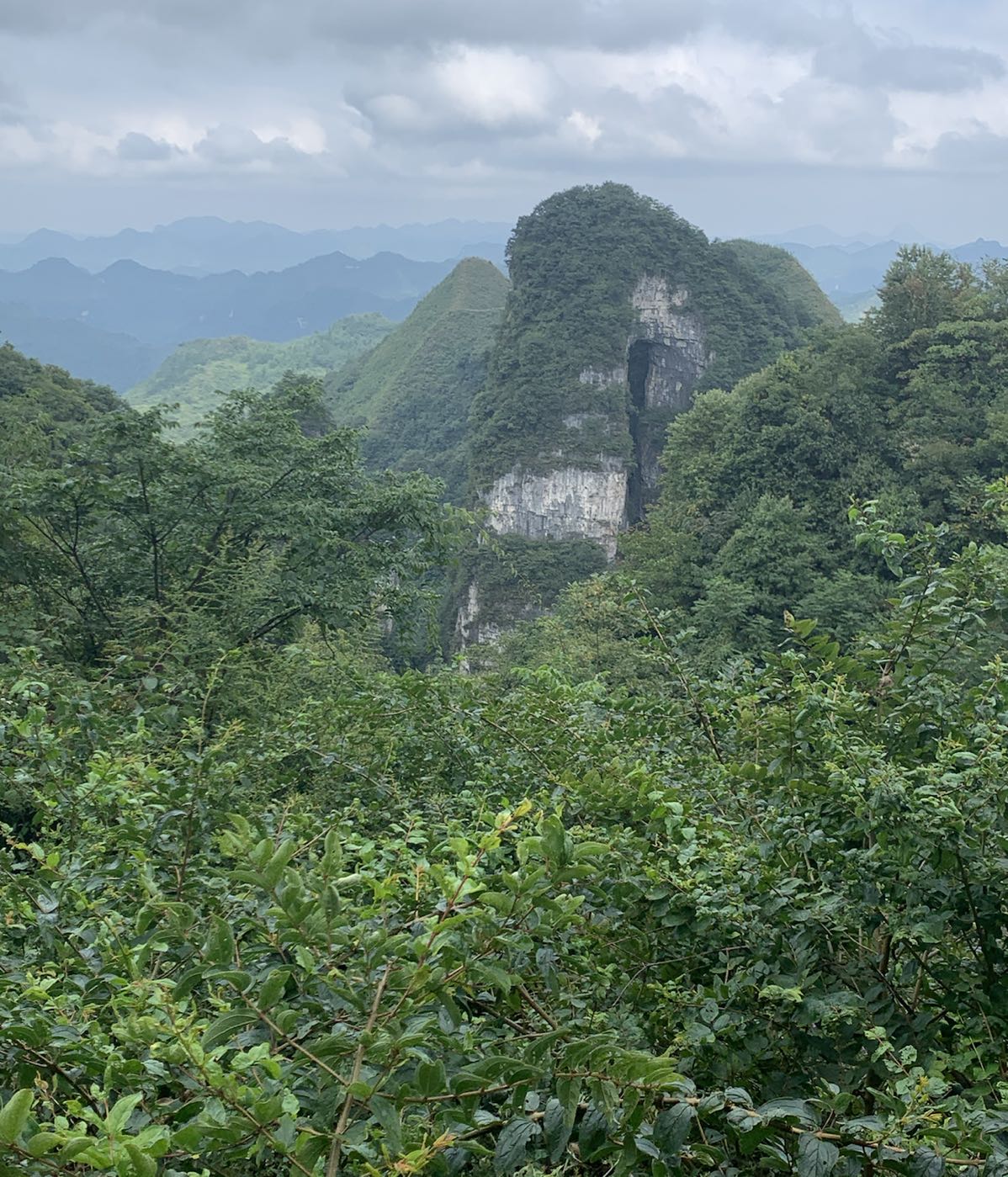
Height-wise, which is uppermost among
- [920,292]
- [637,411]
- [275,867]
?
[920,292]

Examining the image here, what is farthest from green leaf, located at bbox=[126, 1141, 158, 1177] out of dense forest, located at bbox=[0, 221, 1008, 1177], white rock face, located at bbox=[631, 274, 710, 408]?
white rock face, located at bbox=[631, 274, 710, 408]

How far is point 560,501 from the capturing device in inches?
2018

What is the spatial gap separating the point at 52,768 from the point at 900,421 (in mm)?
25805

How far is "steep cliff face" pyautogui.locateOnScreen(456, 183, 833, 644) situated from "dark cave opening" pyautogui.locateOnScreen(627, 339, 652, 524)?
88 mm

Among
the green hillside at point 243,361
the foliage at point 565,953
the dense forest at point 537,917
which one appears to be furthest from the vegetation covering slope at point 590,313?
the green hillside at point 243,361

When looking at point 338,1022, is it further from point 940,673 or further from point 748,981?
point 940,673

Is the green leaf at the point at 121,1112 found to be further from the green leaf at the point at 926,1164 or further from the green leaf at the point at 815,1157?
the green leaf at the point at 926,1164

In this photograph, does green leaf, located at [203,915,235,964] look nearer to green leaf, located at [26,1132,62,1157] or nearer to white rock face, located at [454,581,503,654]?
green leaf, located at [26,1132,62,1157]

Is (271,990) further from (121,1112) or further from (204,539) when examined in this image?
(204,539)

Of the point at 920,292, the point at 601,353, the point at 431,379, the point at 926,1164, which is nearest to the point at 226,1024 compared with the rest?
the point at 926,1164

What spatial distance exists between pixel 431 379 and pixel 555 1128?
7508 cm

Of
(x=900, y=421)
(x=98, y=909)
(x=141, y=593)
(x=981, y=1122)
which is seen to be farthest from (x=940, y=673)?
(x=900, y=421)

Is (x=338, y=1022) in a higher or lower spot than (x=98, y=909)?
higher

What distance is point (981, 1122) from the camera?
1463mm
